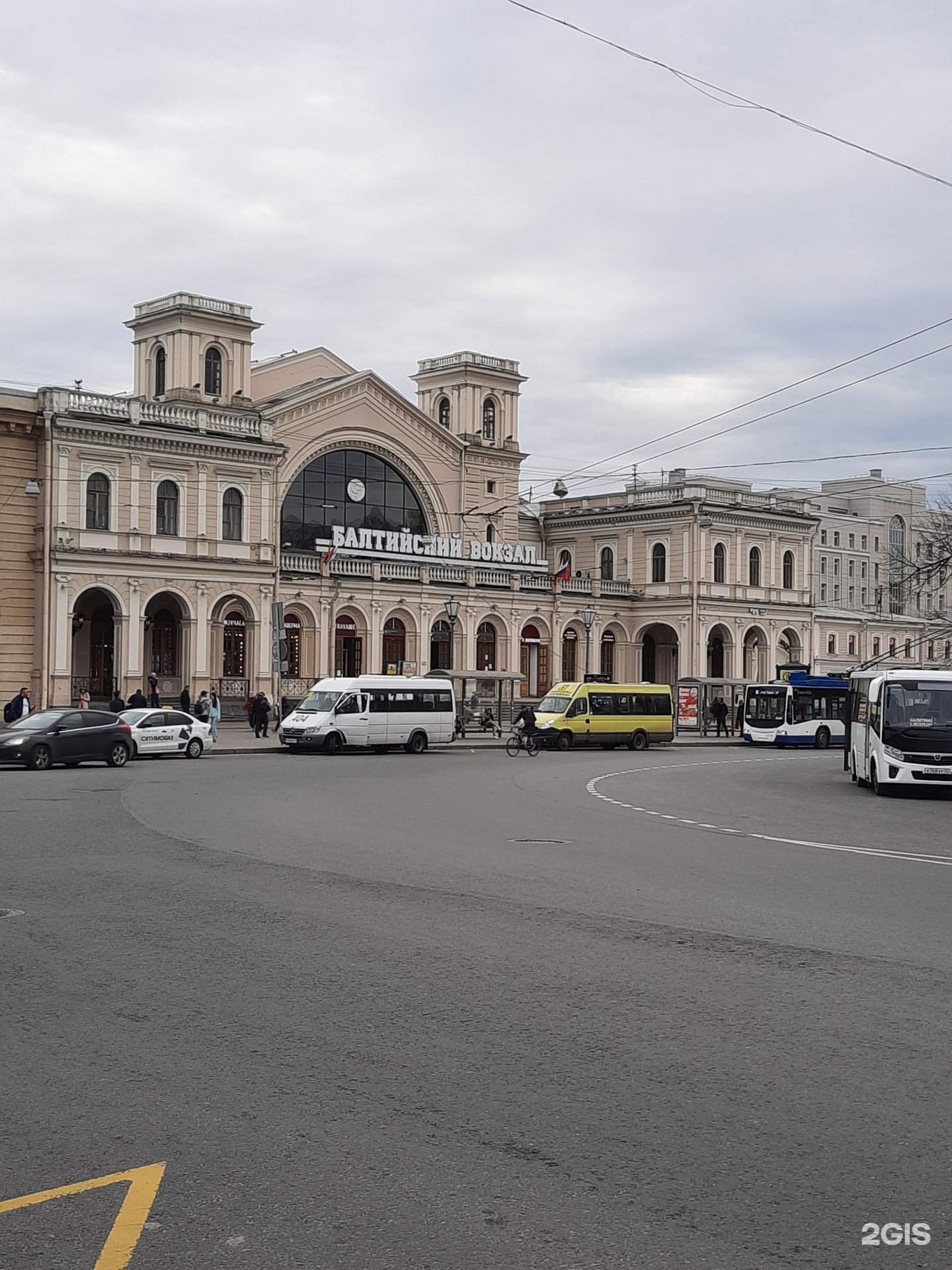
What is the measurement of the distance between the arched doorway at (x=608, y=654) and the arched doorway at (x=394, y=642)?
51.0ft

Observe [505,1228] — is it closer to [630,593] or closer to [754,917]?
[754,917]

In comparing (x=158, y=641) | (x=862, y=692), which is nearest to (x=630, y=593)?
(x=158, y=641)

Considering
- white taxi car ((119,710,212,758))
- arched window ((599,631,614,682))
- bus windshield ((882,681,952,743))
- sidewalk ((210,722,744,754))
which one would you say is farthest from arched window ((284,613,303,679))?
bus windshield ((882,681,952,743))

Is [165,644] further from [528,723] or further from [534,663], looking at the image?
[528,723]

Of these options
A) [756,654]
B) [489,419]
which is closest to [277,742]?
[489,419]

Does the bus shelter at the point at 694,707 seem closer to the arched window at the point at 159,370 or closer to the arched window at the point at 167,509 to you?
the arched window at the point at 167,509

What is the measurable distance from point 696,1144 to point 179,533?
180ft

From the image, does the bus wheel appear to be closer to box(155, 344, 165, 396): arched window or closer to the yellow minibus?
the yellow minibus

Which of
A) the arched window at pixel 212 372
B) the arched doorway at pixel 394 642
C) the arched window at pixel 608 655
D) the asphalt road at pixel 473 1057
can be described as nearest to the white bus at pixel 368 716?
the arched doorway at pixel 394 642

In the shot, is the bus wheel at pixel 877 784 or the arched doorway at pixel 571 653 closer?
the bus wheel at pixel 877 784

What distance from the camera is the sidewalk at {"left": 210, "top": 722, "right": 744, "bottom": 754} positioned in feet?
142

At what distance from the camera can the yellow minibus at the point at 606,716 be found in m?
50.0

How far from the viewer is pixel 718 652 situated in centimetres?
8325

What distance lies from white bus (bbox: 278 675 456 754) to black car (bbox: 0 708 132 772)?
965cm
